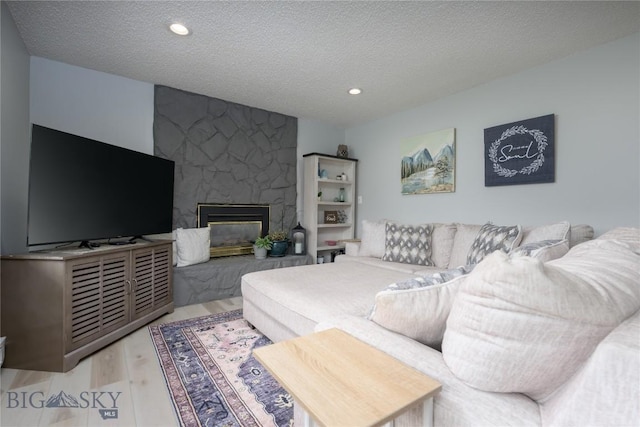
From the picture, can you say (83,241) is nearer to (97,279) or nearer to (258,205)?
(97,279)

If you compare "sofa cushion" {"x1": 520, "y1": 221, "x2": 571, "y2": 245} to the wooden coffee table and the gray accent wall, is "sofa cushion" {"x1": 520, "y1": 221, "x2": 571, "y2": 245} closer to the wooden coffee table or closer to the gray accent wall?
the wooden coffee table

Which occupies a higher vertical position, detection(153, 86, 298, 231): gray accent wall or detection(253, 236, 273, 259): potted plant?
detection(153, 86, 298, 231): gray accent wall

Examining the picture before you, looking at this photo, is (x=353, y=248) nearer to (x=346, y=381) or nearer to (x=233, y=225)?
(x=233, y=225)

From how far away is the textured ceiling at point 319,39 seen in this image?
1896mm

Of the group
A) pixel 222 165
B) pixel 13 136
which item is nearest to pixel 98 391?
pixel 13 136

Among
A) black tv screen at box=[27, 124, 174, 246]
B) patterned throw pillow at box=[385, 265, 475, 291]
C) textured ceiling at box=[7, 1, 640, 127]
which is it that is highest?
textured ceiling at box=[7, 1, 640, 127]

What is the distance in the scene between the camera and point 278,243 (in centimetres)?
377

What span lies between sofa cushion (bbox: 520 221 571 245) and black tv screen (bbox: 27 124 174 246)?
3.28 metres

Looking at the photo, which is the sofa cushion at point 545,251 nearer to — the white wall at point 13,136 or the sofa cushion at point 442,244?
the sofa cushion at point 442,244

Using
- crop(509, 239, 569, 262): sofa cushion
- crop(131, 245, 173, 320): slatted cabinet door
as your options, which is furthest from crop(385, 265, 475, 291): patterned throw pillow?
crop(131, 245, 173, 320): slatted cabinet door

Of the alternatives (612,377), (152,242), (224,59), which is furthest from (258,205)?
(612,377)

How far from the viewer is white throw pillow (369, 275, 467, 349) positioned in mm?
926

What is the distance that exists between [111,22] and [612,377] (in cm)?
302

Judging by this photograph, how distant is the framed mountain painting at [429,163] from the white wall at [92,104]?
304 centimetres
